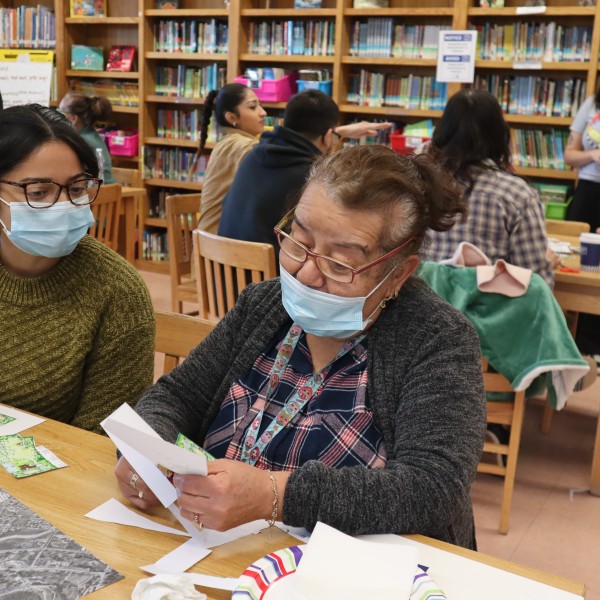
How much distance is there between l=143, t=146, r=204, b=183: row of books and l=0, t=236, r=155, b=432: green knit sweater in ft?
15.3

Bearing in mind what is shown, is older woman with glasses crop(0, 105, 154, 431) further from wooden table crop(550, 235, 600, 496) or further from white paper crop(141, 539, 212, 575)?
wooden table crop(550, 235, 600, 496)

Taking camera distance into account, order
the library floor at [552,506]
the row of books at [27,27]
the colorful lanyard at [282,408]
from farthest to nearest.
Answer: the row of books at [27,27], the library floor at [552,506], the colorful lanyard at [282,408]

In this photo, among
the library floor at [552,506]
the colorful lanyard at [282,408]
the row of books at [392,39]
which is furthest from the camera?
the row of books at [392,39]

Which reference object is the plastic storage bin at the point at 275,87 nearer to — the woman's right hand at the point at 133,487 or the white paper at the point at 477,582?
the woman's right hand at the point at 133,487

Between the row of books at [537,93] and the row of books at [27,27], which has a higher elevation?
the row of books at [27,27]

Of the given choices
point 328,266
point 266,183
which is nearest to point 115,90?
point 266,183

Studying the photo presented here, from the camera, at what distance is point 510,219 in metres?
2.72

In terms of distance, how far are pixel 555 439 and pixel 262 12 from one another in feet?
12.1

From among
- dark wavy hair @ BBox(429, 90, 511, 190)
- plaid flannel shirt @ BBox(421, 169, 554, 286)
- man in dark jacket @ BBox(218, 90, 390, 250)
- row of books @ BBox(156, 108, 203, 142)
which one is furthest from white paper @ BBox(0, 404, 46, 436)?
row of books @ BBox(156, 108, 203, 142)

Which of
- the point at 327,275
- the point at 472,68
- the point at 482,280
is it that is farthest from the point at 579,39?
the point at 327,275

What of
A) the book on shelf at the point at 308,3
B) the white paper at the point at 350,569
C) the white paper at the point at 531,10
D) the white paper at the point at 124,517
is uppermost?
the book on shelf at the point at 308,3

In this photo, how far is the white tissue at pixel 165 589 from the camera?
0.89 metres

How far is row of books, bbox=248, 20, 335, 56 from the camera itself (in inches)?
213

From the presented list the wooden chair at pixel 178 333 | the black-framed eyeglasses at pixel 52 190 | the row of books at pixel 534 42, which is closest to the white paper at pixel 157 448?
the wooden chair at pixel 178 333
